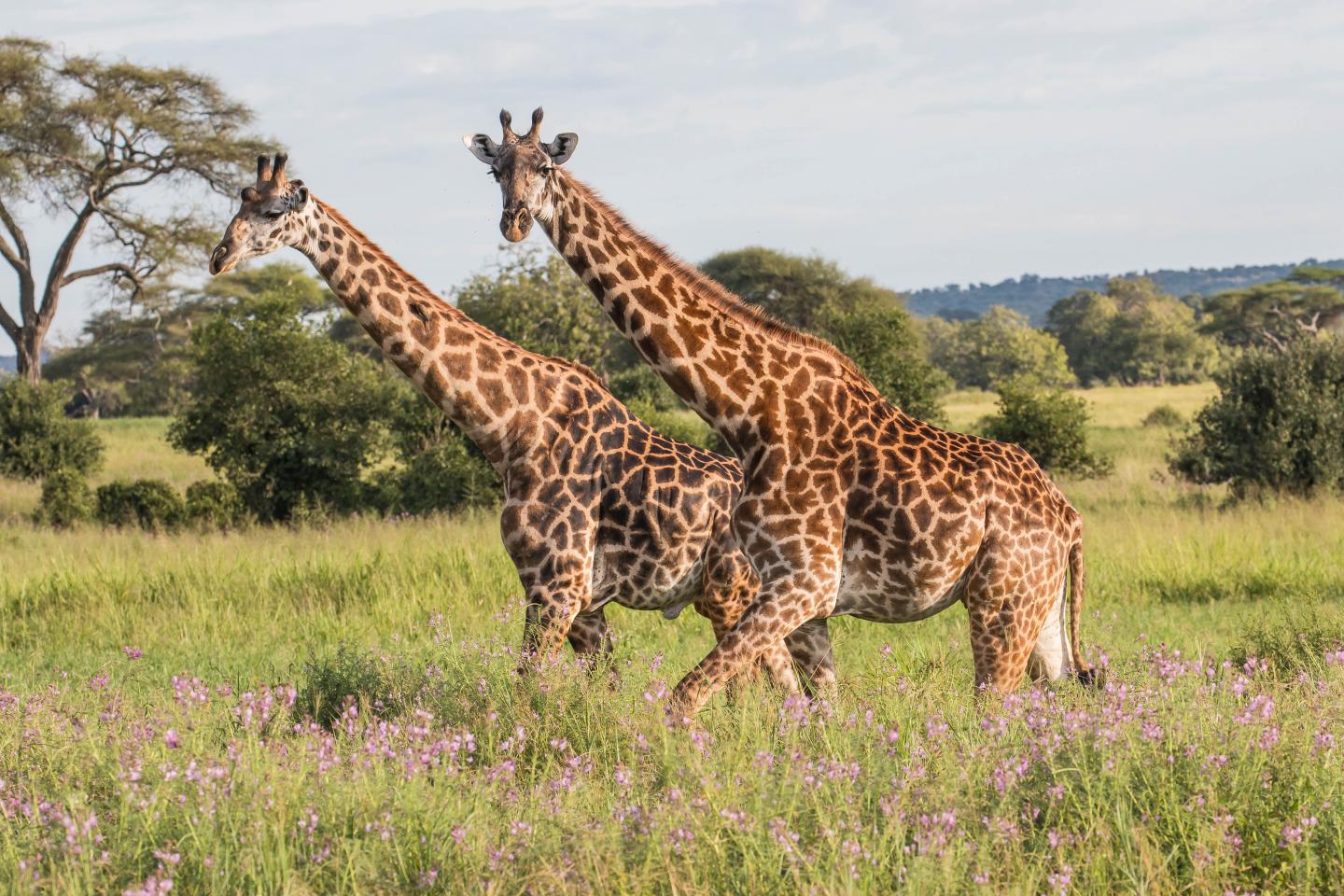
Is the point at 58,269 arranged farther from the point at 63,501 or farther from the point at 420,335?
the point at 420,335

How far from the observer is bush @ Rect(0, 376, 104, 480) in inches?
1035

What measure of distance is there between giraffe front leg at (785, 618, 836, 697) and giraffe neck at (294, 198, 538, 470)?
157 centimetres

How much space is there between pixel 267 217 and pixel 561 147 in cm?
140

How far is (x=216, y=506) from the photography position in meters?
19.3

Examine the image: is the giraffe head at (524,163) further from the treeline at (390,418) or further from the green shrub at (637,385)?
the green shrub at (637,385)

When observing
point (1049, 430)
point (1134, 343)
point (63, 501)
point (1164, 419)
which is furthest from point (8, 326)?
point (1134, 343)

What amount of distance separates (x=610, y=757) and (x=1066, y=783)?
1760mm

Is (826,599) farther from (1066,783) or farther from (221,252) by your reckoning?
(221,252)

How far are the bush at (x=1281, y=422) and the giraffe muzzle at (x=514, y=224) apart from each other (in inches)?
544

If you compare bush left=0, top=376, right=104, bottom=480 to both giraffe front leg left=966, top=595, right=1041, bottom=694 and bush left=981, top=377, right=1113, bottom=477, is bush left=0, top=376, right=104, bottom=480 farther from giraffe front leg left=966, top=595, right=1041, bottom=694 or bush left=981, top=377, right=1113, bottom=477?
giraffe front leg left=966, top=595, right=1041, bottom=694

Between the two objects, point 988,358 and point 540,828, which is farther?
point 988,358

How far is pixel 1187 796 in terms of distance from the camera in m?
4.52

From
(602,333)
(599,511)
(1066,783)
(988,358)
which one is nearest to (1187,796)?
(1066,783)

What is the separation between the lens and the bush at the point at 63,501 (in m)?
20.8
